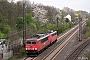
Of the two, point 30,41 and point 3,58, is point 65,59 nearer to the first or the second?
point 30,41

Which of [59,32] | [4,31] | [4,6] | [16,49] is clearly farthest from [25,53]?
[59,32]

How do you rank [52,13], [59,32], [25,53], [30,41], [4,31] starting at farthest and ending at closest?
[52,13]
[59,32]
[4,31]
[25,53]
[30,41]

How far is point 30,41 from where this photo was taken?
32.2 m

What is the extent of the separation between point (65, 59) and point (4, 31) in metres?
27.7

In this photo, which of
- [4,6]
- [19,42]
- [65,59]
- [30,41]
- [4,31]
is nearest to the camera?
[65,59]

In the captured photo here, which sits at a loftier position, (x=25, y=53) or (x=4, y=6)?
(x=4, y=6)

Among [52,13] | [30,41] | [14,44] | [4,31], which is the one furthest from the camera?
[52,13]

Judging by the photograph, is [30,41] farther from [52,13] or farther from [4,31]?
[52,13]

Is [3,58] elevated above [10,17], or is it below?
below

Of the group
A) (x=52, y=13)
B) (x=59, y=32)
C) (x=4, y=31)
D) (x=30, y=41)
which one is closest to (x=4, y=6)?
(x=4, y=31)

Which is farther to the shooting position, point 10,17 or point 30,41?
point 10,17

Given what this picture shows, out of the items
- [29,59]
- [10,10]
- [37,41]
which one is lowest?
[29,59]

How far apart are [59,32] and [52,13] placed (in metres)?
31.1

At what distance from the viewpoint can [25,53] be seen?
34.3 metres
